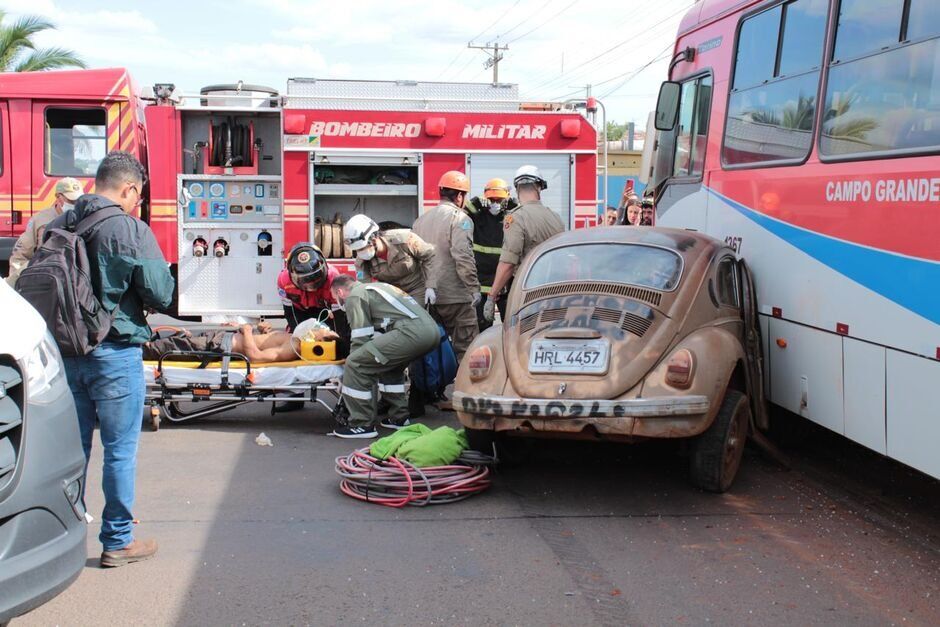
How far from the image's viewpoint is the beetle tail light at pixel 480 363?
20.3 ft

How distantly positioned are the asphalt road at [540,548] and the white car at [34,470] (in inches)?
34.3

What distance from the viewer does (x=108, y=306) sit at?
4.64 meters

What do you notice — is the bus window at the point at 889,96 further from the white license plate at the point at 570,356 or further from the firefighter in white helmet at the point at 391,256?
the firefighter in white helmet at the point at 391,256

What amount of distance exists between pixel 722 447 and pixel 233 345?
14.1ft

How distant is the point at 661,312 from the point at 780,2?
98.9 inches

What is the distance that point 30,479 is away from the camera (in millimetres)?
3451

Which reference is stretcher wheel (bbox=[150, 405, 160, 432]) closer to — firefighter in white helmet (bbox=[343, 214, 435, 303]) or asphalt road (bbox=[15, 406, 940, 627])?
asphalt road (bbox=[15, 406, 940, 627])

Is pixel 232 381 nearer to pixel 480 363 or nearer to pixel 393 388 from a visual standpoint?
pixel 393 388

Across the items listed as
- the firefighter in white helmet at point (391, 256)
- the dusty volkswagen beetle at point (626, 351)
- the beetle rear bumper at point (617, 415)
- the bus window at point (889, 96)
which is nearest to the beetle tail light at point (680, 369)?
the dusty volkswagen beetle at point (626, 351)

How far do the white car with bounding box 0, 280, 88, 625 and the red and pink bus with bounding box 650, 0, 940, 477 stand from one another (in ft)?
13.1

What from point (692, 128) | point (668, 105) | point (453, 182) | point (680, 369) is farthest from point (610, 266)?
point (453, 182)

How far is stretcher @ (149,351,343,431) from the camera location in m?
7.95

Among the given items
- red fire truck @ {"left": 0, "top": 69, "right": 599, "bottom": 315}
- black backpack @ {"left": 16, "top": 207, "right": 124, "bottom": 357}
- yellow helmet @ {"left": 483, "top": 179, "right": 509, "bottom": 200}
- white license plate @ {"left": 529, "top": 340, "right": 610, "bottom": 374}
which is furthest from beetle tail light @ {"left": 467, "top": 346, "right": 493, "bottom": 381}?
red fire truck @ {"left": 0, "top": 69, "right": 599, "bottom": 315}

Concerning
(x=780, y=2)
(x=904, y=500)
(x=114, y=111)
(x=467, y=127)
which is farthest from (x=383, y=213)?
(x=904, y=500)
